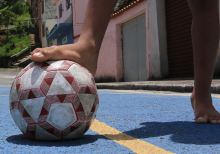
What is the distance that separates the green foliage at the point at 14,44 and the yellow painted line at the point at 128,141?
38.0 meters

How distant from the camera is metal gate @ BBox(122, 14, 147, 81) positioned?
12.0 meters

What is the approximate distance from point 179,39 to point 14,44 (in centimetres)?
3508

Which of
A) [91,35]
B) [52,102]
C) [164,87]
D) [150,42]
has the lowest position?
[164,87]

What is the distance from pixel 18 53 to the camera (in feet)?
120

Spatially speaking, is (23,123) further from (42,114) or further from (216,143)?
(216,143)

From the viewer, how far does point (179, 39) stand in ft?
33.8

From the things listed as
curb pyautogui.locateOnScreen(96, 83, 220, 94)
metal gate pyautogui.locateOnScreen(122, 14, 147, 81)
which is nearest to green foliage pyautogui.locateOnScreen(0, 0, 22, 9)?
metal gate pyautogui.locateOnScreen(122, 14, 147, 81)

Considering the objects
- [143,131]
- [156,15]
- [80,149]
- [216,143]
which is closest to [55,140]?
[80,149]

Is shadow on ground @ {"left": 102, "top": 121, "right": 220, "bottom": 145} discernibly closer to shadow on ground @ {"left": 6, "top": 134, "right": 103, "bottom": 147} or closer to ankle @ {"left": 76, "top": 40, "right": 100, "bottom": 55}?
shadow on ground @ {"left": 6, "top": 134, "right": 103, "bottom": 147}

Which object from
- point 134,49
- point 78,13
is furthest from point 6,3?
point 134,49

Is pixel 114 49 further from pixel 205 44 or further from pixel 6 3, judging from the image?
pixel 6 3

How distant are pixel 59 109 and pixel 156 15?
9673 millimetres

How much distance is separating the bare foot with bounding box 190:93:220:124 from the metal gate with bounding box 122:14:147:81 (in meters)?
9.38

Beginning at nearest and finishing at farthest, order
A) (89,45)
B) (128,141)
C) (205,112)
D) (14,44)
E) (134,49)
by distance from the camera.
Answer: (128,141)
(89,45)
(205,112)
(134,49)
(14,44)
